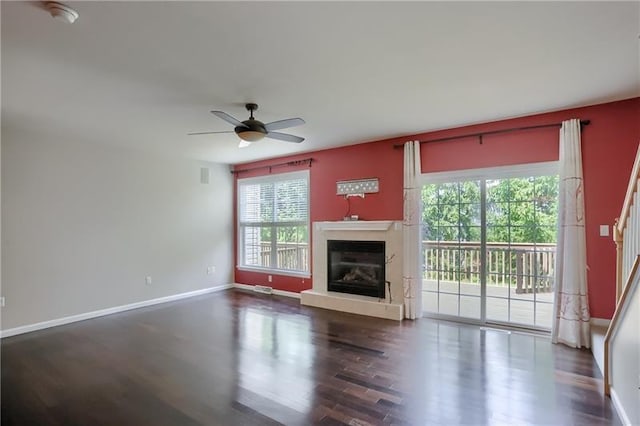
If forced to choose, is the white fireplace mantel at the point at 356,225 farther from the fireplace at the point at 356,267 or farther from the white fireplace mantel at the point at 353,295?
the fireplace at the point at 356,267

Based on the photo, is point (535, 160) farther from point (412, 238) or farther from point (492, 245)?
point (412, 238)

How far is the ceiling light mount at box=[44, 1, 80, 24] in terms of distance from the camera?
183 cm

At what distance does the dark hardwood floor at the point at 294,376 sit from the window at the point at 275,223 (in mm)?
1928

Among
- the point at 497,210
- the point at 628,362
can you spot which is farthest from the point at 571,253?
the point at 628,362

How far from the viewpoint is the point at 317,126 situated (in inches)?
171

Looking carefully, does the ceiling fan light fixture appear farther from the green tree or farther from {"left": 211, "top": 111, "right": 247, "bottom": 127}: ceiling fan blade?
the green tree

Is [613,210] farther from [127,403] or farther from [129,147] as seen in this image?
[129,147]

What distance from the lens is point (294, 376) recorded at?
2957 mm

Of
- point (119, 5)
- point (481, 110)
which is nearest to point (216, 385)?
point (119, 5)

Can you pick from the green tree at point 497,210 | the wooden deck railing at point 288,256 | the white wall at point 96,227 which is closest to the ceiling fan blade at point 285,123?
the green tree at point 497,210

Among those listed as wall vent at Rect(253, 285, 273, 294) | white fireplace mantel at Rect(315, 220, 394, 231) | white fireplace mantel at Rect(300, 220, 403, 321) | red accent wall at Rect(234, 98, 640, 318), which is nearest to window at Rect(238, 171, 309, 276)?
wall vent at Rect(253, 285, 273, 294)

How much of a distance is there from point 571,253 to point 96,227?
640cm

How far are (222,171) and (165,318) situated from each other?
326 cm

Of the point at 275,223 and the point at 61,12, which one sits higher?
the point at 61,12
